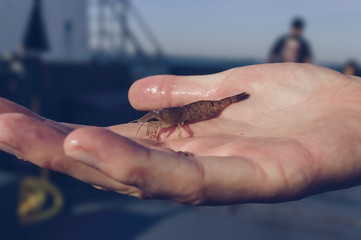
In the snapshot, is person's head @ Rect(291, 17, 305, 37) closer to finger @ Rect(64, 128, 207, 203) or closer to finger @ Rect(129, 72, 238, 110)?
finger @ Rect(129, 72, 238, 110)

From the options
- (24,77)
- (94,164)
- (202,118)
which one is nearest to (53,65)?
(24,77)

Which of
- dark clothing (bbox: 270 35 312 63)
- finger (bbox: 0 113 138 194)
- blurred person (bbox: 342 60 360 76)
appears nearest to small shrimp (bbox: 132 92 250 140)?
finger (bbox: 0 113 138 194)

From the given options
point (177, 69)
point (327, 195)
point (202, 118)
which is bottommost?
point (327, 195)

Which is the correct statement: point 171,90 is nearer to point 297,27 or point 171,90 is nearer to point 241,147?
point 241,147

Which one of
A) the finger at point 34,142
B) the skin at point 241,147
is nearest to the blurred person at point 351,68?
the skin at point 241,147

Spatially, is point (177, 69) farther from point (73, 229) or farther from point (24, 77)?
point (73, 229)

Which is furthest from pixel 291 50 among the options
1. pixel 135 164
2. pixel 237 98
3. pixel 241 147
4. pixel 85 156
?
pixel 85 156
